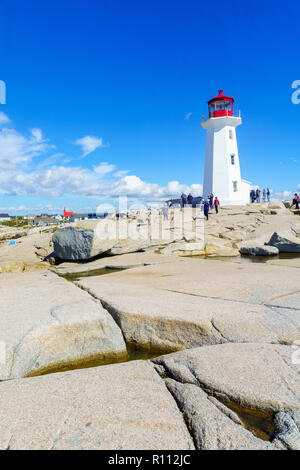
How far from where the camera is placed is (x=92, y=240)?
10766 millimetres

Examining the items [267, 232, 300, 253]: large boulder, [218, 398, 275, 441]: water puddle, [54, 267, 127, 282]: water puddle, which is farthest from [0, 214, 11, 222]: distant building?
[218, 398, 275, 441]: water puddle

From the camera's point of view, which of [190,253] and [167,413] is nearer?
[167,413]

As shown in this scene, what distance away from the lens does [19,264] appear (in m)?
10.6

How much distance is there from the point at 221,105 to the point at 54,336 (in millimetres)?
37850

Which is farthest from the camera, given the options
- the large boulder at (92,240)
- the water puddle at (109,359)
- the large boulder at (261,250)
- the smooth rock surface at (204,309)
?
the large boulder at (261,250)

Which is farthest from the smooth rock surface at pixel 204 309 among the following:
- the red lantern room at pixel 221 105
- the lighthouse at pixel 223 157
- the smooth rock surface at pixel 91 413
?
the red lantern room at pixel 221 105

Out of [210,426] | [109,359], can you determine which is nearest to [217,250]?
[109,359]

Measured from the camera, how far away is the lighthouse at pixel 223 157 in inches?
1317

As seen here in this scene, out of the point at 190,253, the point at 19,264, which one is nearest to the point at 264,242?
the point at 190,253

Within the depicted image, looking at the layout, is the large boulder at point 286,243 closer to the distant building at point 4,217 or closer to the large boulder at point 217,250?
the large boulder at point 217,250

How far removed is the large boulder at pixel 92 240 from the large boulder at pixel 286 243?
21.1 feet

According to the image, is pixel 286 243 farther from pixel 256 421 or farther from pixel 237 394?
pixel 256 421
